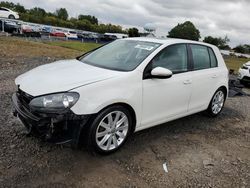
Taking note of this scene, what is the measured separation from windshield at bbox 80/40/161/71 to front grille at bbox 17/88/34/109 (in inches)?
48.1

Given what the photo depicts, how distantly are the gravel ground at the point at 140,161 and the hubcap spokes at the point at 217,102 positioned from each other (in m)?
0.71

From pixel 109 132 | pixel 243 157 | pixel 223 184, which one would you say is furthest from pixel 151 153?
pixel 243 157

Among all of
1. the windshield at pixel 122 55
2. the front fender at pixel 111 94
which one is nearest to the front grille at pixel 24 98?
the front fender at pixel 111 94

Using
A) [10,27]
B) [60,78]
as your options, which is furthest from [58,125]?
[10,27]

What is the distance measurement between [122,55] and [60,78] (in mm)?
1209

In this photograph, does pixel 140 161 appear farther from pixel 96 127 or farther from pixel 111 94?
pixel 111 94

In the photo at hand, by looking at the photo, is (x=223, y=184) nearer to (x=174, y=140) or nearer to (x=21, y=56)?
(x=174, y=140)

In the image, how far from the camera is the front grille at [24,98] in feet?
11.9

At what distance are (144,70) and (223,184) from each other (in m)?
1.84

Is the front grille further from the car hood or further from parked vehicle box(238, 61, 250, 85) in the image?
parked vehicle box(238, 61, 250, 85)

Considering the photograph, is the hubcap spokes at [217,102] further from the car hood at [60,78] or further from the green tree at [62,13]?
the green tree at [62,13]

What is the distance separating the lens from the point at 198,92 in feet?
17.2

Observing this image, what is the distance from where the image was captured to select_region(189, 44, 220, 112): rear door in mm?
5152

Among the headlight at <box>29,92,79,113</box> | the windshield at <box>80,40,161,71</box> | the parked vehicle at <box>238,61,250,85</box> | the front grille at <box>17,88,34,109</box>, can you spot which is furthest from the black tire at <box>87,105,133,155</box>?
the parked vehicle at <box>238,61,250,85</box>
